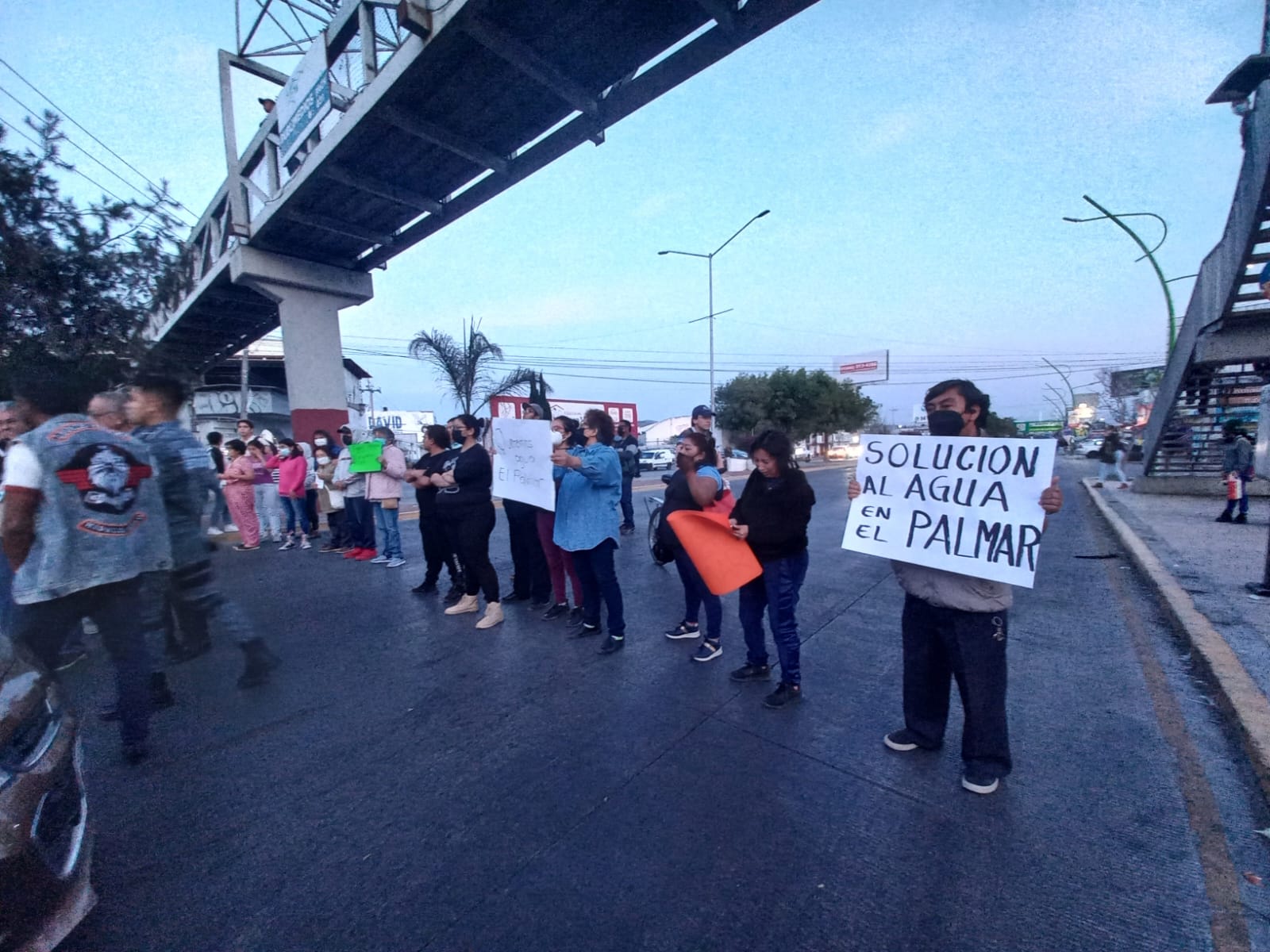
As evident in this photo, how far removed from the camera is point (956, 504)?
2939mm

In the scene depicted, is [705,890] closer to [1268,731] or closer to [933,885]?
[933,885]

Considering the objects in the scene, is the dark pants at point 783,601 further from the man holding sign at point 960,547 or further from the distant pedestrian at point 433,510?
the distant pedestrian at point 433,510

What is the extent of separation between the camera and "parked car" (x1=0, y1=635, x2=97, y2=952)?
1.59 m

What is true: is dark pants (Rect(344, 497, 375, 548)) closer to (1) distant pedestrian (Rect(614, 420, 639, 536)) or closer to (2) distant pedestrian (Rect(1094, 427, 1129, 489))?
(1) distant pedestrian (Rect(614, 420, 639, 536))

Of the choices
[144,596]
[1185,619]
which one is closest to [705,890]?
[144,596]

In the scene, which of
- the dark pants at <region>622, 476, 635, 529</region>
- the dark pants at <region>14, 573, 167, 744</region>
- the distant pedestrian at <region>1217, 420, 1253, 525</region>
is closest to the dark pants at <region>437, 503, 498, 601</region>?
the dark pants at <region>14, 573, 167, 744</region>

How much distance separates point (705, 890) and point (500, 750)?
1390 mm

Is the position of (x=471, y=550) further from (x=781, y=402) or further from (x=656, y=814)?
(x=781, y=402)

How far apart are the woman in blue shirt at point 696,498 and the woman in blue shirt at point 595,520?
1.47 ft

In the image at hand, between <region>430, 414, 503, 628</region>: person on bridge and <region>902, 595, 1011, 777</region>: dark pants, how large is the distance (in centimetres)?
347

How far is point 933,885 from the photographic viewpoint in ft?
7.09

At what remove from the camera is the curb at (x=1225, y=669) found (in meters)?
2.90

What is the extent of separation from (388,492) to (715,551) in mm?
5179

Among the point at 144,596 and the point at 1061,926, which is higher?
the point at 144,596
